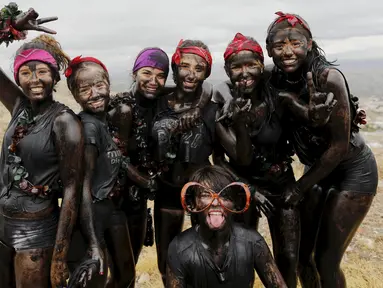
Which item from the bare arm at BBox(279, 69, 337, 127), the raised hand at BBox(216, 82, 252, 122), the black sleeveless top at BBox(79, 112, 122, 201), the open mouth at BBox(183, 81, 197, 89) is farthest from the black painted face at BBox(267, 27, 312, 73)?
the black sleeveless top at BBox(79, 112, 122, 201)

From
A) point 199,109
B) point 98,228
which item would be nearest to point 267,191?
point 199,109

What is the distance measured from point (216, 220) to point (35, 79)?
1.63 meters

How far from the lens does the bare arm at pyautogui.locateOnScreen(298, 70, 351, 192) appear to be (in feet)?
12.7

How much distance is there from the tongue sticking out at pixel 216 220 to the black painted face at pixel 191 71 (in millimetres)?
1361

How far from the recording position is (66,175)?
3461 mm

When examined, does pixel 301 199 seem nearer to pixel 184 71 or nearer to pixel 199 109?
pixel 199 109

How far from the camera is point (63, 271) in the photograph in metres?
3.44

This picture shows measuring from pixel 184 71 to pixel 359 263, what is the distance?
4596mm

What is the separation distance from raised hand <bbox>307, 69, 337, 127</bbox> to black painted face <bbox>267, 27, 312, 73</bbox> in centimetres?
33

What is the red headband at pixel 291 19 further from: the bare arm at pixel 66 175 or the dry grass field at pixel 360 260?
the dry grass field at pixel 360 260

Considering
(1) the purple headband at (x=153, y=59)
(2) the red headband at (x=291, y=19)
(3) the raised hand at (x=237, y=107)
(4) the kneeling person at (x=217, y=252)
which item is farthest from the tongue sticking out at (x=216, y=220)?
(2) the red headband at (x=291, y=19)

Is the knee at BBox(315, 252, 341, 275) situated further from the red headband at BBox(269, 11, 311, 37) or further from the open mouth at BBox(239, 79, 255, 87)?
the red headband at BBox(269, 11, 311, 37)

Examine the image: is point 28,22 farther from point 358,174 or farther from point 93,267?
point 358,174

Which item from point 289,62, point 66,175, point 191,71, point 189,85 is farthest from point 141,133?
point 289,62
